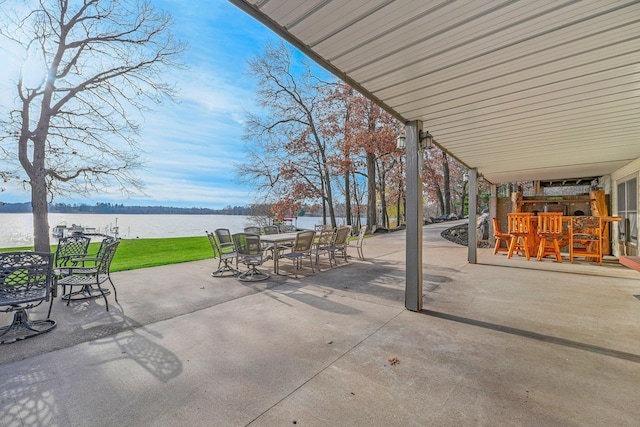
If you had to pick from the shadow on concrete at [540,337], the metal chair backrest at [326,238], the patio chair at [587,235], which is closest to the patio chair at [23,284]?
the shadow on concrete at [540,337]

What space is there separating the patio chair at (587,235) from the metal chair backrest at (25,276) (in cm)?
1072

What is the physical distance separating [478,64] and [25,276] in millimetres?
5386

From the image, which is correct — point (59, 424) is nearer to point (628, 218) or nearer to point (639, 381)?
point (639, 381)

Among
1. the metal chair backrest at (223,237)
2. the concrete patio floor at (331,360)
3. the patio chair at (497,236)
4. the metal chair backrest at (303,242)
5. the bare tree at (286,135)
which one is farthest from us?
the bare tree at (286,135)

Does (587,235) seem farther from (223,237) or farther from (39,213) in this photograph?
(39,213)

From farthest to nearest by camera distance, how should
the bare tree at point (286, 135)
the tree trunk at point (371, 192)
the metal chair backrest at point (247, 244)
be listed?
the tree trunk at point (371, 192) < the bare tree at point (286, 135) < the metal chair backrest at point (247, 244)

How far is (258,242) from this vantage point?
18.1ft

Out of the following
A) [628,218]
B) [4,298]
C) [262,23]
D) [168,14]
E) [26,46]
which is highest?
[168,14]

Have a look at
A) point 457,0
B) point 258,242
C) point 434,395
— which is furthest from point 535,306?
point 258,242

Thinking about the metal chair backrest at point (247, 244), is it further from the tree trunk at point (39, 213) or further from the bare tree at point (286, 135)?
the bare tree at point (286, 135)

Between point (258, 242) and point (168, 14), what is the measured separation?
21.6 ft

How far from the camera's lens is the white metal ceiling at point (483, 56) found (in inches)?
78.1

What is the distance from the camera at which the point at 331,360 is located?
2.50m

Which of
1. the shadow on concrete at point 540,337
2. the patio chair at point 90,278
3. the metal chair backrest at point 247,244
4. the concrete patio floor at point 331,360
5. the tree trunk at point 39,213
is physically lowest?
the shadow on concrete at point 540,337
